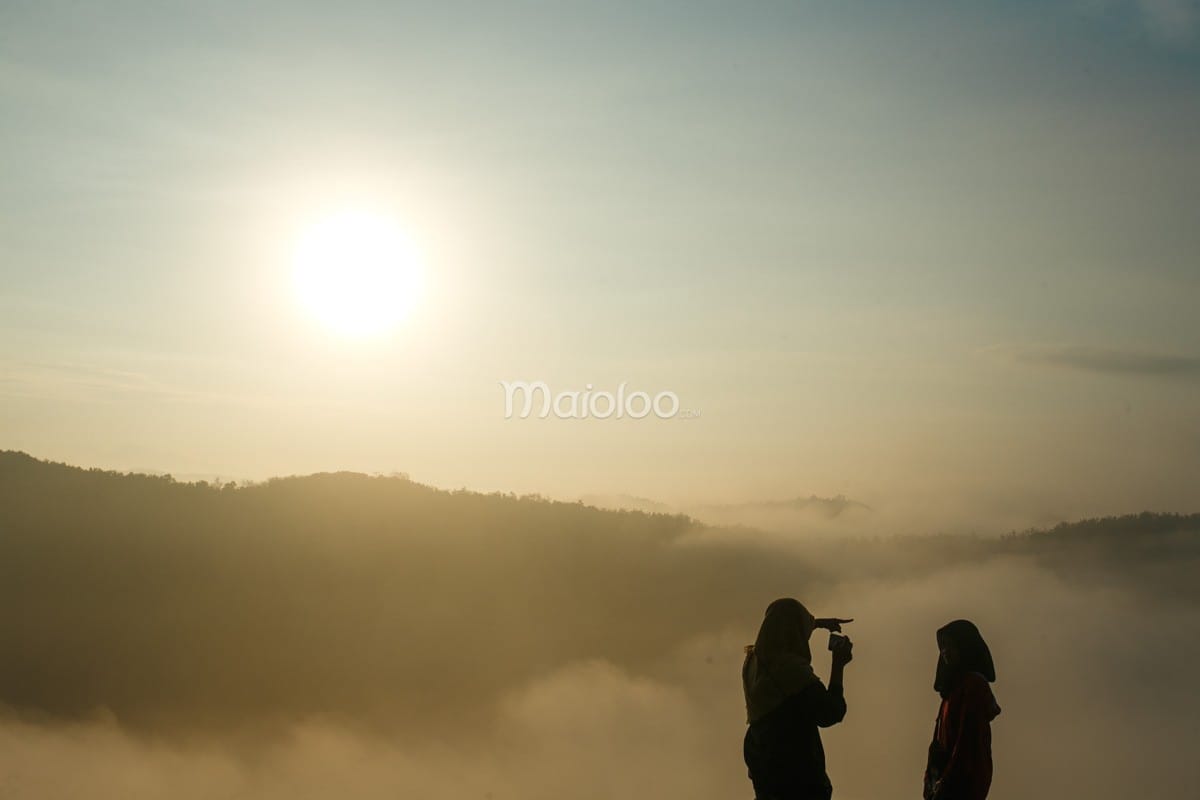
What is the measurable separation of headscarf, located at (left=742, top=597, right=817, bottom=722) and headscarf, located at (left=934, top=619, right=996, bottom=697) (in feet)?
3.65

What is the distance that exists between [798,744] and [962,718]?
127 centimetres

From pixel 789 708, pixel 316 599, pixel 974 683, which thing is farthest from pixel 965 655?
pixel 316 599

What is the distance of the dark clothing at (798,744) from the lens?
22.2 ft

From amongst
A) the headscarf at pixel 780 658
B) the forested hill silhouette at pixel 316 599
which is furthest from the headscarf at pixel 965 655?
the forested hill silhouette at pixel 316 599

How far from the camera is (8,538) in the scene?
14812 centimetres

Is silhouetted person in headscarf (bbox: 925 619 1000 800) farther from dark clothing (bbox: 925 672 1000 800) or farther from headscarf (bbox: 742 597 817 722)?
headscarf (bbox: 742 597 817 722)

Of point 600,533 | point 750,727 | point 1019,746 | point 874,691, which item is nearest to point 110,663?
point 600,533

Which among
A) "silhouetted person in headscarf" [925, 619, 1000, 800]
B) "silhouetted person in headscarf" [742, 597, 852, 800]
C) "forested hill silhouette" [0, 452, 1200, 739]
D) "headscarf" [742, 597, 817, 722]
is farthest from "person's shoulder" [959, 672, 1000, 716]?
"forested hill silhouette" [0, 452, 1200, 739]

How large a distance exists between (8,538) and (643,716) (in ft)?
320

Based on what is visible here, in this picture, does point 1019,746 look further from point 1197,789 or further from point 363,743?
point 363,743

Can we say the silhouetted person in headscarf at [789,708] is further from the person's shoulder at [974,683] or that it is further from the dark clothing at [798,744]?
the person's shoulder at [974,683]

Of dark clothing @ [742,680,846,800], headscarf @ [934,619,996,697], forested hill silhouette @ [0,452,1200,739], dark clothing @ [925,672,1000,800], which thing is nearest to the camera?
dark clothing @ [742,680,846,800]

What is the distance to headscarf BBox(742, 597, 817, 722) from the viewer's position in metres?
6.84

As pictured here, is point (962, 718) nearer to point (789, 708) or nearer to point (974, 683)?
point (974, 683)
